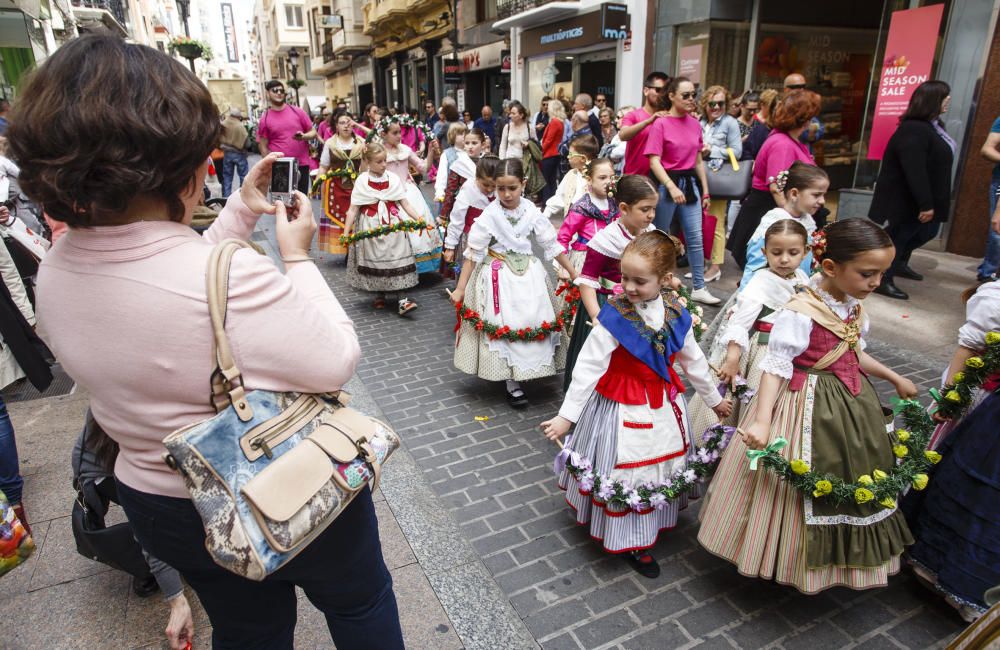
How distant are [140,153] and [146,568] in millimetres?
2127

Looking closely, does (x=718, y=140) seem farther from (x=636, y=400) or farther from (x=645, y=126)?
(x=636, y=400)

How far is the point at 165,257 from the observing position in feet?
4.32

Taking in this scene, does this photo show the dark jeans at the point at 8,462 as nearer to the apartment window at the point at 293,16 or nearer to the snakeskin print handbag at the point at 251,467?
the snakeskin print handbag at the point at 251,467

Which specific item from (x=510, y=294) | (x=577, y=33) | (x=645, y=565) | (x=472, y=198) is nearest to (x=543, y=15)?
(x=577, y=33)

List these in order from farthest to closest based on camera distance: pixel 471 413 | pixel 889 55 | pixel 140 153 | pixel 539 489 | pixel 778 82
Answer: pixel 778 82 → pixel 889 55 → pixel 471 413 → pixel 539 489 → pixel 140 153

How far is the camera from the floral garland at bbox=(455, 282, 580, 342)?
4570 mm

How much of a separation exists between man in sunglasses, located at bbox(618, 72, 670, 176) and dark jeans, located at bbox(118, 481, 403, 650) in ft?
17.0

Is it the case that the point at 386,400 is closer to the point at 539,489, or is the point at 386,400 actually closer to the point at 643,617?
the point at 539,489

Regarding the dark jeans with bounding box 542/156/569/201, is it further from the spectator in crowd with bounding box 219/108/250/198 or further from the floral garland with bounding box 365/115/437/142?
the spectator in crowd with bounding box 219/108/250/198

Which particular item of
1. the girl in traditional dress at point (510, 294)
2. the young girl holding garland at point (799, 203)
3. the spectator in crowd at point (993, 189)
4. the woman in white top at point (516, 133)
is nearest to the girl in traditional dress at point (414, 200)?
the girl in traditional dress at point (510, 294)

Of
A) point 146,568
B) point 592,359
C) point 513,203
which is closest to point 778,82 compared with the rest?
point 513,203

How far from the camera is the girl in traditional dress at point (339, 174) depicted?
8.20 m

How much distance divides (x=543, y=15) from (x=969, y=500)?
15.9 metres

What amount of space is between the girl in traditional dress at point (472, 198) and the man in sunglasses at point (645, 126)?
1563 millimetres
